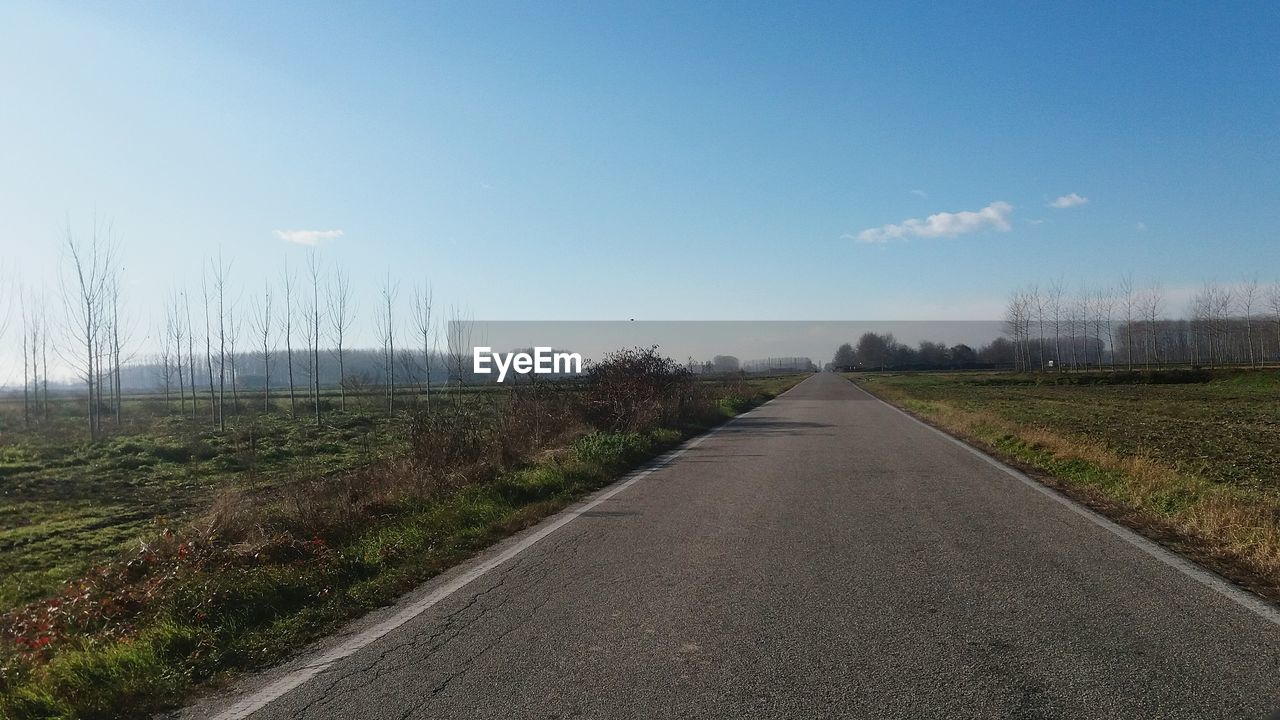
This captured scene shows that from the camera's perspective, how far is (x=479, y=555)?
7.89 meters

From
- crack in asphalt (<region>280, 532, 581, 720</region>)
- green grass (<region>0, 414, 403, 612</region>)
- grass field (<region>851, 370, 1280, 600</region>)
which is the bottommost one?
green grass (<region>0, 414, 403, 612</region>)

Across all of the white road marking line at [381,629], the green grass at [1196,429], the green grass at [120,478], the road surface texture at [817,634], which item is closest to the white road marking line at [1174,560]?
the road surface texture at [817,634]

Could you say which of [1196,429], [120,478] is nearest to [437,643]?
[120,478]

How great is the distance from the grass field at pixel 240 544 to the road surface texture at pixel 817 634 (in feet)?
2.58

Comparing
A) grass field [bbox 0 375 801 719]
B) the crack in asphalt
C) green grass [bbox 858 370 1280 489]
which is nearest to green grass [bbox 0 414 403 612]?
grass field [bbox 0 375 801 719]

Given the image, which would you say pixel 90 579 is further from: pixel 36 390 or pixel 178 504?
pixel 36 390

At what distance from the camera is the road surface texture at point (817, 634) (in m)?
3.91

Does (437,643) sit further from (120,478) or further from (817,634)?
(120,478)

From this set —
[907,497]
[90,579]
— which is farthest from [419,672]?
[907,497]

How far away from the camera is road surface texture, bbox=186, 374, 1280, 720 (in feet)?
12.8

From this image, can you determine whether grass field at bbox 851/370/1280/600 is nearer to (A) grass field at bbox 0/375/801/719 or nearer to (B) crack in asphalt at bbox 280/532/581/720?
(B) crack in asphalt at bbox 280/532/581/720

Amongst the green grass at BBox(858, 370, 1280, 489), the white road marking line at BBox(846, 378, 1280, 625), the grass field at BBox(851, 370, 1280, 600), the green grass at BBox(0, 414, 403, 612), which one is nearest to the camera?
the white road marking line at BBox(846, 378, 1280, 625)

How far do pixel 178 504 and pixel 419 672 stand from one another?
14.7 metres

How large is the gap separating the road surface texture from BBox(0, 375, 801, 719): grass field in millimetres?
786
